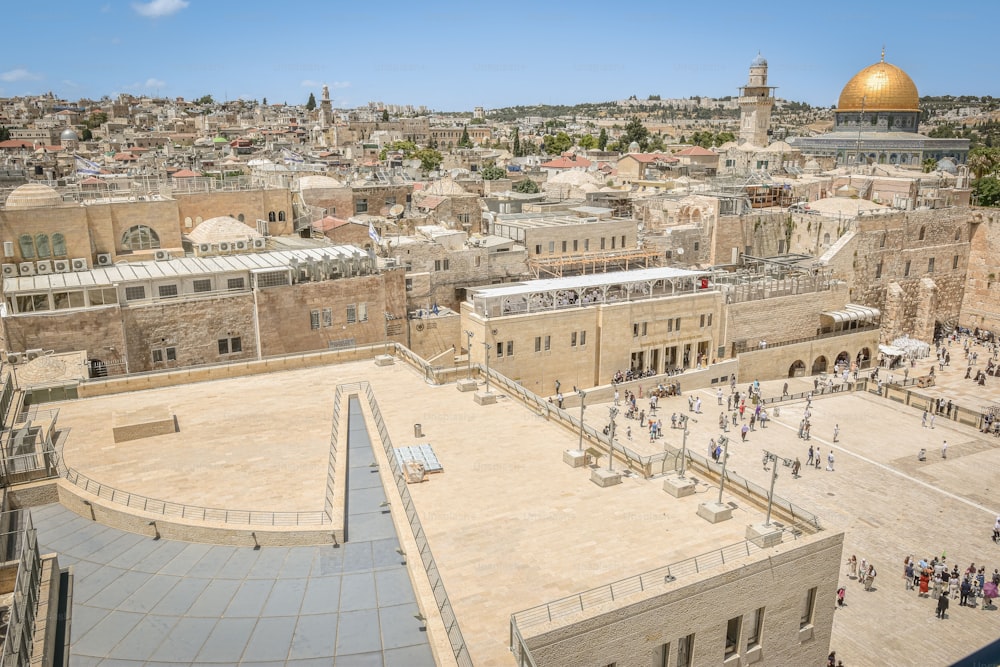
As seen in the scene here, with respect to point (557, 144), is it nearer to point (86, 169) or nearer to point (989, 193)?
point (989, 193)

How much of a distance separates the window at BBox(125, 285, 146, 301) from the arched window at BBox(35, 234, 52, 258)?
492 cm

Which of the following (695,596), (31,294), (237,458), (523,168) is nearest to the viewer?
(695,596)

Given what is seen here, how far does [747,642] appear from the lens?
13.7 metres

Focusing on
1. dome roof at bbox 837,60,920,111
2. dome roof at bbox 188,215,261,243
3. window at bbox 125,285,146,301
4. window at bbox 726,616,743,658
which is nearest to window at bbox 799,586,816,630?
window at bbox 726,616,743,658

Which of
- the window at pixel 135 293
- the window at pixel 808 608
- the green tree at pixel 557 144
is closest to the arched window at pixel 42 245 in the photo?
the window at pixel 135 293

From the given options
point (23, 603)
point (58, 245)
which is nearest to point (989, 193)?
point (58, 245)

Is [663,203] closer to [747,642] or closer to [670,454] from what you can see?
[670,454]

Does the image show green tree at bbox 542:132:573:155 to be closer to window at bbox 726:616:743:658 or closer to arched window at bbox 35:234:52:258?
arched window at bbox 35:234:52:258

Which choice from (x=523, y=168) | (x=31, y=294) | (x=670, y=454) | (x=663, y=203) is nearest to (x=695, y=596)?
(x=670, y=454)

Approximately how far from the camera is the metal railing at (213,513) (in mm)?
14070

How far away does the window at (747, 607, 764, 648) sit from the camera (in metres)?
13.6

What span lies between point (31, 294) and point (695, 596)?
2362 cm

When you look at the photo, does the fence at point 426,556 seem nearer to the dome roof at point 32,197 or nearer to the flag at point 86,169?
the dome roof at point 32,197

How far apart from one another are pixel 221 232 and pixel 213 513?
816 inches
